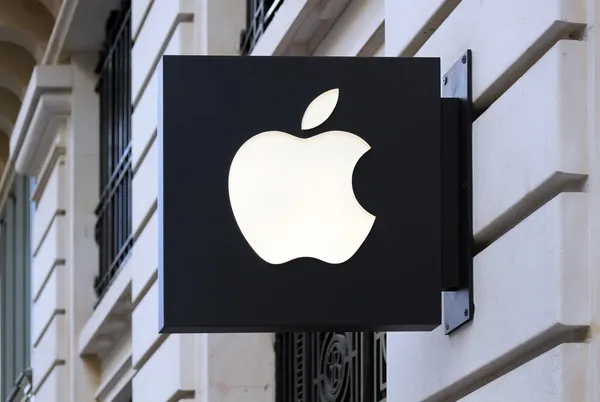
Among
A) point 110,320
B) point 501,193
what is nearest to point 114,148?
point 110,320

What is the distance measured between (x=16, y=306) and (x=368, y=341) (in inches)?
495

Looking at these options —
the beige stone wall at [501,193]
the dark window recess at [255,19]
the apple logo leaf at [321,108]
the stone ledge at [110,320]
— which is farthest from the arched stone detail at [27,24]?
the apple logo leaf at [321,108]

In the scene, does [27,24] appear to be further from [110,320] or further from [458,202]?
[458,202]

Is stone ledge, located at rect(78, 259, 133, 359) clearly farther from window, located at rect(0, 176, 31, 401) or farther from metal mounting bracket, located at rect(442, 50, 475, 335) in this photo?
metal mounting bracket, located at rect(442, 50, 475, 335)

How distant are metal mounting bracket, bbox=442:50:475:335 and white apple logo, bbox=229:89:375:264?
30cm

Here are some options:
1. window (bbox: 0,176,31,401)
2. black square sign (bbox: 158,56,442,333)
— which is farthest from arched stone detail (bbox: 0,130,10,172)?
black square sign (bbox: 158,56,442,333)

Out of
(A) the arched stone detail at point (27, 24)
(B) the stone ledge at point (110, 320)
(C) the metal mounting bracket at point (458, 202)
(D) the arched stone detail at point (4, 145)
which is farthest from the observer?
(D) the arched stone detail at point (4, 145)

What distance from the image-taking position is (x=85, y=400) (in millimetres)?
13422

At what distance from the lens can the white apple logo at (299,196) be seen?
14.5 feet

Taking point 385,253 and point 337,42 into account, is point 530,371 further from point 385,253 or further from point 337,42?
point 337,42

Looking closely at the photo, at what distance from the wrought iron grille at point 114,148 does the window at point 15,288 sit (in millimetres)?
4660

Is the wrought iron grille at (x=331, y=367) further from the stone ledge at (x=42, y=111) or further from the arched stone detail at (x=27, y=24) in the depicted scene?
the arched stone detail at (x=27, y=24)

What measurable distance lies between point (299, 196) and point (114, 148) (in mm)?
8682

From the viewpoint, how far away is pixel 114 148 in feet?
42.7
